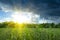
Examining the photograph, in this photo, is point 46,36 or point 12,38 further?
point 46,36

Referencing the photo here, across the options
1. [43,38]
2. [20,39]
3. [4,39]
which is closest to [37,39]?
[43,38]

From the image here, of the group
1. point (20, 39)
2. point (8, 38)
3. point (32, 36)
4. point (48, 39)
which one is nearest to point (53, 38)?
point (48, 39)

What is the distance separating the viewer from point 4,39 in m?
8.69

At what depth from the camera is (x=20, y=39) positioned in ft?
27.4

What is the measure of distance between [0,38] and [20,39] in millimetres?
1265

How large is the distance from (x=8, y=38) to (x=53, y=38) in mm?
2408

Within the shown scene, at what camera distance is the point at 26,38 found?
28.2ft

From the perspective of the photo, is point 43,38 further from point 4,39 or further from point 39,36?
point 4,39

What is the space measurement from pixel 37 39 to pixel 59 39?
4.24 ft

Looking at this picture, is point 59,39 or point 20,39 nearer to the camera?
point 20,39

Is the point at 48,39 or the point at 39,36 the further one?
the point at 39,36

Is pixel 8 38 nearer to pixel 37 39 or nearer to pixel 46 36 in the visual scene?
pixel 37 39

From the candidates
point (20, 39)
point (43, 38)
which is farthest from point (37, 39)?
point (20, 39)

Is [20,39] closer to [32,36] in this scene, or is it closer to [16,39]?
[16,39]
